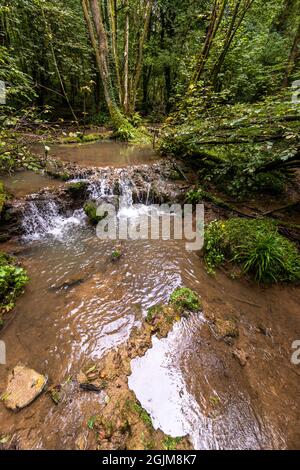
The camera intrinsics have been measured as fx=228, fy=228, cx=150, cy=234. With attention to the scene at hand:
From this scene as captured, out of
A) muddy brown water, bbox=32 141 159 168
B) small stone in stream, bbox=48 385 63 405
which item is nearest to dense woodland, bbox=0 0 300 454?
small stone in stream, bbox=48 385 63 405

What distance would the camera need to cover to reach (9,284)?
3314 millimetres

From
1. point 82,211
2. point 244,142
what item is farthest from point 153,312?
point 82,211

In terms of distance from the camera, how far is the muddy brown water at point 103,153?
7500mm

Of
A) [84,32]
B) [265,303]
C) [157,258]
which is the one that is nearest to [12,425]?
[157,258]

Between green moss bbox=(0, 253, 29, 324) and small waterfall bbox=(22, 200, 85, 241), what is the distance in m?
1.33

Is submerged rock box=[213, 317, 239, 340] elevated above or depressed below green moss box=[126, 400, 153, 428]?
above

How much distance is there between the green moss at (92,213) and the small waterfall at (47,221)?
0.23 m

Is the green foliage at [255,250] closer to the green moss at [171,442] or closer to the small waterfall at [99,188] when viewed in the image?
the green moss at [171,442]

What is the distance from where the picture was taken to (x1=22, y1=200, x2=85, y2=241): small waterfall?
4840 mm

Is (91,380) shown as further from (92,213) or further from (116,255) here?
(92,213)

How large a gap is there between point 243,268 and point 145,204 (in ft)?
11.2

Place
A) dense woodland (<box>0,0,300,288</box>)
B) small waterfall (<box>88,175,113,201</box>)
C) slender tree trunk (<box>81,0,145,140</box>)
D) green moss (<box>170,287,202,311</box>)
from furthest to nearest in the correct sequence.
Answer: slender tree trunk (<box>81,0,145,140</box>), small waterfall (<box>88,175,113,201</box>), dense woodland (<box>0,0,300,288</box>), green moss (<box>170,287,202,311</box>)

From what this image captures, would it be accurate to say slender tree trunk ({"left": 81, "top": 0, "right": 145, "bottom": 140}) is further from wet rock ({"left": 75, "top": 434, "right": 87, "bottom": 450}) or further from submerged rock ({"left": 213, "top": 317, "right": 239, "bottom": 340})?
wet rock ({"left": 75, "top": 434, "right": 87, "bottom": 450})

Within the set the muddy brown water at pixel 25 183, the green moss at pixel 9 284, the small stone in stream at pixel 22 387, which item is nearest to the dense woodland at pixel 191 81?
the muddy brown water at pixel 25 183
